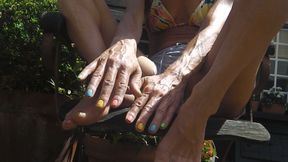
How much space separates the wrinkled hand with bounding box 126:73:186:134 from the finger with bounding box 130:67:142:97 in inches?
1.0

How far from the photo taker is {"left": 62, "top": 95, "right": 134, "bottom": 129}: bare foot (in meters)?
1.83

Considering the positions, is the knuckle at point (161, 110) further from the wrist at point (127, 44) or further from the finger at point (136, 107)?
the wrist at point (127, 44)

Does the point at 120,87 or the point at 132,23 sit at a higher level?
the point at 132,23

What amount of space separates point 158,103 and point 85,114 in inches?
9.9

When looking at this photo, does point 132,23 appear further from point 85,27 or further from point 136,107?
point 136,107

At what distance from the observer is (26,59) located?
2928 millimetres

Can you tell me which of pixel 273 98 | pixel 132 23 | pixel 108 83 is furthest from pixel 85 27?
pixel 273 98

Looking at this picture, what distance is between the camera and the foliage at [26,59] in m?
2.93

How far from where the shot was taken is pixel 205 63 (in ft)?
6.40

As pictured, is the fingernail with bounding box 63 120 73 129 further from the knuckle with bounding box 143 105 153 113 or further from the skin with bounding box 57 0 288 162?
the knuckle with bounding box 143 105 153 113

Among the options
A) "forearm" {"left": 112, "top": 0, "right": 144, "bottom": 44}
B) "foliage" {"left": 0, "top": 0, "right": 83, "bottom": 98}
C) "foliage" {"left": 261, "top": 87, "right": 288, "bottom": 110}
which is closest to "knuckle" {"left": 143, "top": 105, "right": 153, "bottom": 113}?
"forearm" {"left": 112, "top": 0, "right": 144, "bottom": 44}

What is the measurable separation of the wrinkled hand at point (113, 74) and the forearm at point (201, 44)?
0.13m

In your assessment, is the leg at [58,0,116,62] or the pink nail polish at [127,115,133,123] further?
the leg at [58,0,116,62]

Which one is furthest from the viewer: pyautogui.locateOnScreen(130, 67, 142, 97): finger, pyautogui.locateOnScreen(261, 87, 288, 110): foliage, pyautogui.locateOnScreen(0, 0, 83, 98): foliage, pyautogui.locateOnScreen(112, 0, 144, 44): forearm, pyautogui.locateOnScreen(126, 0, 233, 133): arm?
pyautogui.locateOnScreen(261, 87, 288, 110): foliage
